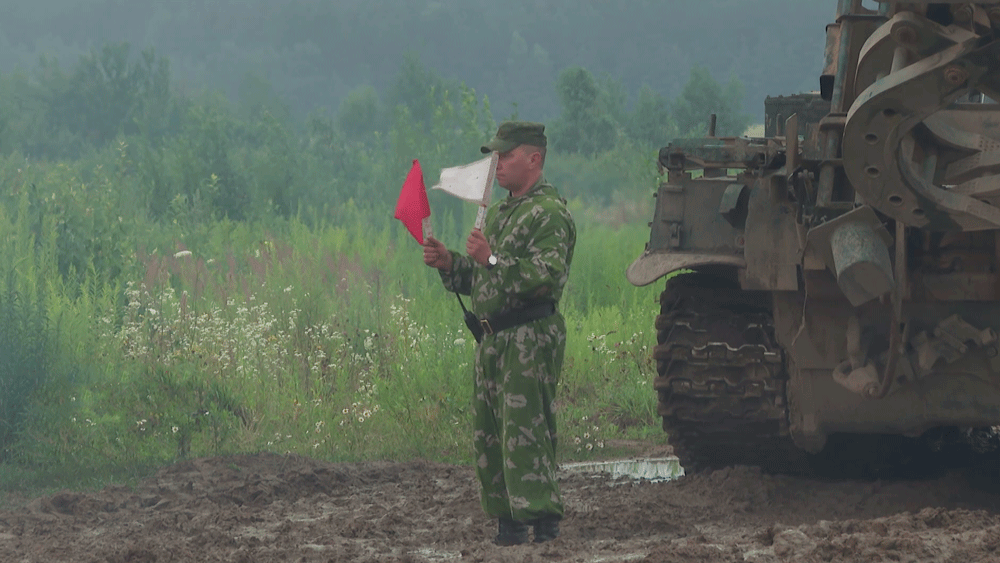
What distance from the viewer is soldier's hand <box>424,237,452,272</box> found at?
17.9 feet

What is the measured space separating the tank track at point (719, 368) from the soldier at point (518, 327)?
54.8 inches

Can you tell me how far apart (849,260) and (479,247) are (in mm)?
1328

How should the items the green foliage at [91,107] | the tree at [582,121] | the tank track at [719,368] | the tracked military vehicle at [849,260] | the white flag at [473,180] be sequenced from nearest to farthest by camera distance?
the tracked military vehicle at [849,260] < the white flag at [473,180] < the tank track at [719,368] < the tree at [582,121] < the green foliage at [91,107]

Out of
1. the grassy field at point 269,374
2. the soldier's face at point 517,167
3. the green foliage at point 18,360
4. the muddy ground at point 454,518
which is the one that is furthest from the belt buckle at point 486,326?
the green foliage at point 18,360

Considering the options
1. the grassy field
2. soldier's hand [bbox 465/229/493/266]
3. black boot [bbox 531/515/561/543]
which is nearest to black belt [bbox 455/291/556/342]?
soldier's hand [bbox 465/229/493/266]

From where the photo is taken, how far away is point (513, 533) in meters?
5.63

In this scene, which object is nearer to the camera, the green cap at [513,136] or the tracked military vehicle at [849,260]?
the tracked military vehicle at [849,260]

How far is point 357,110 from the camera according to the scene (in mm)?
54438

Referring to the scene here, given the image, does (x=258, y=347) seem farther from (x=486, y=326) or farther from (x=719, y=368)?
(x=486, y=326)

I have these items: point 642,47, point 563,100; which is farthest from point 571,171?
point 642,47

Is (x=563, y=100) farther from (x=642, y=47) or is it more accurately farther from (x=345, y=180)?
(x=642, y=47)

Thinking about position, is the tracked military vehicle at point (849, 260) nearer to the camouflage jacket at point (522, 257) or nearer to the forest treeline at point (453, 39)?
the camouflage jacket at point (522, 257)

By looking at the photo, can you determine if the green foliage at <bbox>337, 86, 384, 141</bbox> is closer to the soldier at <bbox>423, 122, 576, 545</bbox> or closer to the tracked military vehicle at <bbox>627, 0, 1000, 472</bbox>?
the tracked military vehicle at <bbox>627, 0, 1000, 472</bbox>

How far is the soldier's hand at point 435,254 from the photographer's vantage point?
546cm
